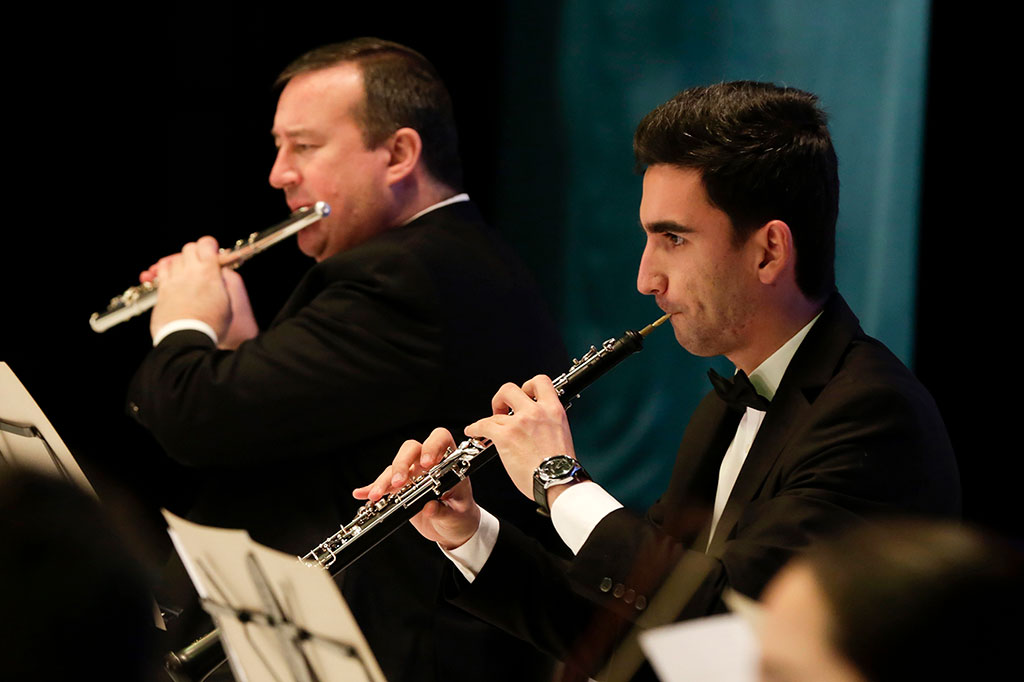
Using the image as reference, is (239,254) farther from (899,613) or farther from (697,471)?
(899,613)

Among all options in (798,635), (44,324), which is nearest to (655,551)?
(798,635)

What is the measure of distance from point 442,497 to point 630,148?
6.29 ft

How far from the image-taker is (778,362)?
83.9 inches

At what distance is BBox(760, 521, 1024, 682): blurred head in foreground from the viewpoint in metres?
0.91

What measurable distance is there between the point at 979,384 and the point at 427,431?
124 cm

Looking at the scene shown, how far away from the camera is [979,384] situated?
9.07 feet

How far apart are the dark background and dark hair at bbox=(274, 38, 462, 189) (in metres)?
0.96

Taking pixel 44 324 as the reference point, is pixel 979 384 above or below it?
below

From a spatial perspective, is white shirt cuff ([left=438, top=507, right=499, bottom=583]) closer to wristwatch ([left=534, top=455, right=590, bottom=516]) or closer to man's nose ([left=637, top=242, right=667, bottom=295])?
wristwatch ([left=534, top=455, right=590, bottom=516])

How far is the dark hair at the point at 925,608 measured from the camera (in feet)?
2.99

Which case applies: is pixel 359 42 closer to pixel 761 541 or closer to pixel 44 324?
pixel 44 324

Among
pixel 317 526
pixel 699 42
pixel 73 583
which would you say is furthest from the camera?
pixel 699 42

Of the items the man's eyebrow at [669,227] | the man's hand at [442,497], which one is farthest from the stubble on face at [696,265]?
the man's hand at [442,497]

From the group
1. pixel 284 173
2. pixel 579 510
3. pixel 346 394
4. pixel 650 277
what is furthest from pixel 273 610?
pixel 284 173
